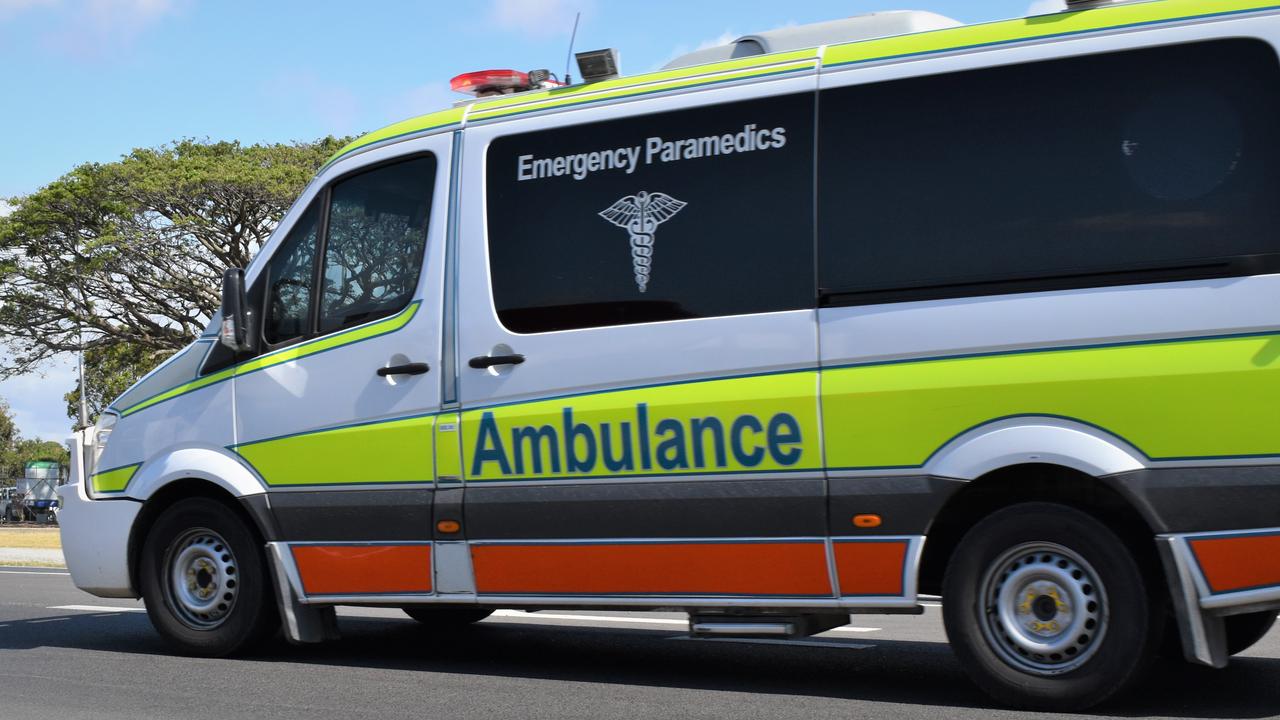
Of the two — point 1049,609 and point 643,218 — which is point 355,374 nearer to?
point 643,218

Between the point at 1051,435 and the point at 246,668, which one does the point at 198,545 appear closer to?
the point at 246,668

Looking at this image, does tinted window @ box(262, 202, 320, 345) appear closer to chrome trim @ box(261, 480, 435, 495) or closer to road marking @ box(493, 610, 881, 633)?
chrome trim @ box(261, 480, 435, 495)

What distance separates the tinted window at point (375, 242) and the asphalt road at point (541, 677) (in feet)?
6.03

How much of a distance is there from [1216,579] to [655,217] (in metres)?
2.77

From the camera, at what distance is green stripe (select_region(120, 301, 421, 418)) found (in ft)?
22.9

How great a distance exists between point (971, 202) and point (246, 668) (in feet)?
13.9

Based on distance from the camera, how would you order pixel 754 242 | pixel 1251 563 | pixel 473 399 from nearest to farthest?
pixel 1251 563
pixel 754 242
pixel 473 399

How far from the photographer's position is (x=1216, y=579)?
5.14 meters

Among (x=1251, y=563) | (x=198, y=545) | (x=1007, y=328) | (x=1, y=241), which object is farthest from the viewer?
(x=1, y=241)

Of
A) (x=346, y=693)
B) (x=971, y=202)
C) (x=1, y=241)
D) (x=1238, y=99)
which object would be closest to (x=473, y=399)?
(x=346, y=693)

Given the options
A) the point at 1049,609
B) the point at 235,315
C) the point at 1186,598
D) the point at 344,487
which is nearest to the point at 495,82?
the point at 235,315

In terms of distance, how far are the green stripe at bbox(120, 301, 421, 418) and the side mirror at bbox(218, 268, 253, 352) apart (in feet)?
0.38

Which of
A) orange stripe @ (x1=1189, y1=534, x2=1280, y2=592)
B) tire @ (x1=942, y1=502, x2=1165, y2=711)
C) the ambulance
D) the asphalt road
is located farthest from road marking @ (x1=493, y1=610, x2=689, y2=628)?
orange stripe @ (x1=1189, y1=534, x2=1280, y2=592)

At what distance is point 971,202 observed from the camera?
564 centimetres
